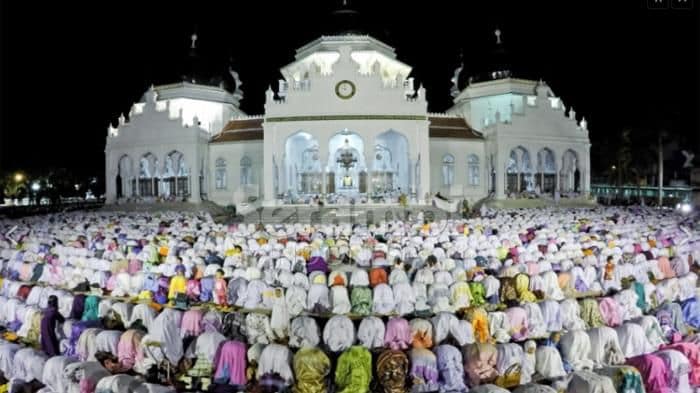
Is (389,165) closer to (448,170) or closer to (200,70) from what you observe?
(448,170)

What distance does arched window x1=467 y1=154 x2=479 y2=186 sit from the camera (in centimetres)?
3769

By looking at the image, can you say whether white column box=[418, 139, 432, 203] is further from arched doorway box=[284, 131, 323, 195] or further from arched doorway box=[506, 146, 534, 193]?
arched doorway box=[284, 131, 323, 195]

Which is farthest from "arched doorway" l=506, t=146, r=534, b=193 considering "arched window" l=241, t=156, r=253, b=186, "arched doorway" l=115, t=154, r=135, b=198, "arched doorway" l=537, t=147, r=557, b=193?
"arched doorway" l=115, t=154, r=135, b=198

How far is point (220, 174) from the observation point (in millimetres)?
38406

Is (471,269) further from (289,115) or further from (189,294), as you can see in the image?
(289,115)

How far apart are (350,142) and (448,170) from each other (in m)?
7.92

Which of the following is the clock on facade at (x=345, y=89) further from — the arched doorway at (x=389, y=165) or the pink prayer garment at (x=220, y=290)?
the pink prayer garment at (x=220, y=290)

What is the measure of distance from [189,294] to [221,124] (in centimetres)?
3425

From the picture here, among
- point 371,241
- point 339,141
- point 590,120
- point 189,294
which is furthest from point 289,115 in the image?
point 590,120

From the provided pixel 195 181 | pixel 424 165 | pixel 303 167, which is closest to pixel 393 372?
pixel 424 165

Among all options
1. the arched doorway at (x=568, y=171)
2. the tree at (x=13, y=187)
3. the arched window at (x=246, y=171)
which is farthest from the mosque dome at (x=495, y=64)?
the tree at (x=13, y=187)

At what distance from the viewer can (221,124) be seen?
43156mm

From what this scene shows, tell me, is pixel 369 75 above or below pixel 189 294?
above

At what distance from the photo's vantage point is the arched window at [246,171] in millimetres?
37781
